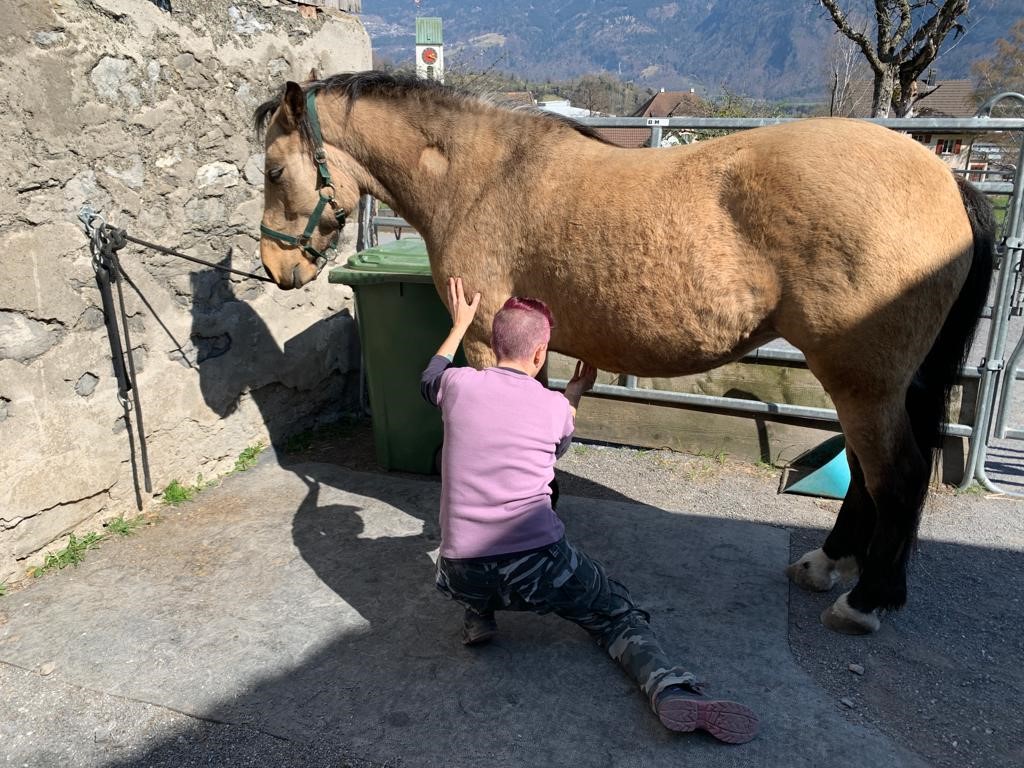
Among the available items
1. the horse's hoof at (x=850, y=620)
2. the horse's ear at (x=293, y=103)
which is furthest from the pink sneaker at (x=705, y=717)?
the horse's ear at (x=293, y=103)

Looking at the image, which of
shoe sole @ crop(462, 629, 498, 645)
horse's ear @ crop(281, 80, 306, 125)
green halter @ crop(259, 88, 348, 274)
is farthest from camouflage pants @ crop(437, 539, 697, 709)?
horse's ear @ crop(281, 80, 306, 125)

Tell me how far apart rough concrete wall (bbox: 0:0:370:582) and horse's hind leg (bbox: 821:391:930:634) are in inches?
132

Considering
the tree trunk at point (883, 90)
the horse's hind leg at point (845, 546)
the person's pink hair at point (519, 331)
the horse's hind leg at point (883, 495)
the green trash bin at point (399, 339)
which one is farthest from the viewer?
the tree trunk at point (883, 90)

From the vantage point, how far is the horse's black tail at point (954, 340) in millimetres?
2605

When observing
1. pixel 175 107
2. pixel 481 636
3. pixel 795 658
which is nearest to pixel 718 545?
pixel 795 658

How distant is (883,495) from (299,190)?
9.18ft

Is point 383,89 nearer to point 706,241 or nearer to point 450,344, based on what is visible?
point 450,344

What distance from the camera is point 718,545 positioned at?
11.6 feet

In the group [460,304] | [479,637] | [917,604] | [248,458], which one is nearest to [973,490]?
[917,604]

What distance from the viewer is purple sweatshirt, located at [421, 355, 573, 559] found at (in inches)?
89.4

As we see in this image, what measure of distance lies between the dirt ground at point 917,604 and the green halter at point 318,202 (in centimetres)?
170

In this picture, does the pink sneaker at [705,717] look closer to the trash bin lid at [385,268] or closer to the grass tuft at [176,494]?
the trash bin lid at [385,268]

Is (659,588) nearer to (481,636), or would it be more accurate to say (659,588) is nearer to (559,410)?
(481,636)

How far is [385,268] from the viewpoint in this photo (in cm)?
402
